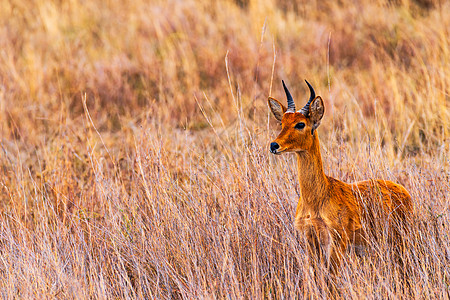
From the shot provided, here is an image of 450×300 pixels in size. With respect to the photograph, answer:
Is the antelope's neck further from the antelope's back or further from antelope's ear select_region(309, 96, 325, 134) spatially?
the antelope's back

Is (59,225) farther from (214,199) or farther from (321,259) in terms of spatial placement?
(321,259)

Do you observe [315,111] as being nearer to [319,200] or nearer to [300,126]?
[300,126]

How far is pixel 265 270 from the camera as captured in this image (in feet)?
13.0

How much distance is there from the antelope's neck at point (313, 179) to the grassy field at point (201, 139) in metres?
0.35

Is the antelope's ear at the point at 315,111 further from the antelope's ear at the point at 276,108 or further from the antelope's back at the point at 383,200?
the antelope's back at the point at 383,200

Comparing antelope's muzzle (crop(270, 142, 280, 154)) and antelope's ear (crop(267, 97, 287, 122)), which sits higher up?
antelope's ear (crop(267, 97, 287, 122))

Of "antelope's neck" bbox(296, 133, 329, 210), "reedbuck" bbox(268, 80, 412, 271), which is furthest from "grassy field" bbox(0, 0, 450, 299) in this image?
"antelope's neck" bbox(296, 133, 329, 210)

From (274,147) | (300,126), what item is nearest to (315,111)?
(300,126)

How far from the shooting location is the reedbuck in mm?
3395

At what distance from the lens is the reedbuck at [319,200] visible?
339cm

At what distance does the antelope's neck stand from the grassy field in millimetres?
354

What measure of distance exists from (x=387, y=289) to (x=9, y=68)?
25.7 feet

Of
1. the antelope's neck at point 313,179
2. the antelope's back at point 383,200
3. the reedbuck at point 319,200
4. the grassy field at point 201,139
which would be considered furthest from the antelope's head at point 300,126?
the grassy field at point 201,139

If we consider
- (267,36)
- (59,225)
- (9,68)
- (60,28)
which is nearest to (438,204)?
(59,225)
